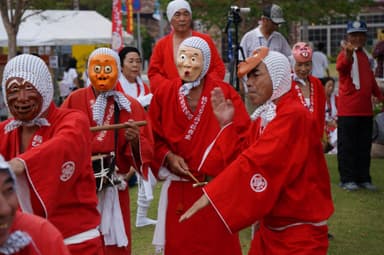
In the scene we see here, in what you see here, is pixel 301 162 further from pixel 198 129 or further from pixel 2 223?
pixel 2 223

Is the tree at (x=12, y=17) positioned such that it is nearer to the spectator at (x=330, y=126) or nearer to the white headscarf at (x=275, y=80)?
the spectator at (x=330, y=126)

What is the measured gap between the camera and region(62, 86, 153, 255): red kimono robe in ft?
17.8

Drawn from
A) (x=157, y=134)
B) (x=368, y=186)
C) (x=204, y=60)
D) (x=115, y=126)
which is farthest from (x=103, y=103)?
(x=368, y=186)

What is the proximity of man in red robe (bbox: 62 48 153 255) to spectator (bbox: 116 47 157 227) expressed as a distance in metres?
1.70

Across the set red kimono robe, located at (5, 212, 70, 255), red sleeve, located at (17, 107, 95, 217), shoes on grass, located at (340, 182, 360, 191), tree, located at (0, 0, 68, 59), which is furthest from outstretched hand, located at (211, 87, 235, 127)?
tree, located at (0, 0, 68, 59)

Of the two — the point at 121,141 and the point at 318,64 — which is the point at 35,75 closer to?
the point at 121,141

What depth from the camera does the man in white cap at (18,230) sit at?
95.2 inches

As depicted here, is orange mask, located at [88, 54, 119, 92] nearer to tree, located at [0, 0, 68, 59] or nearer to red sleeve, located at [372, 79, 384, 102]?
red sleeve, located at [372, 79, 384, 102]

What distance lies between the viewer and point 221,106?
475cm

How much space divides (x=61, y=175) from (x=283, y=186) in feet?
4.04

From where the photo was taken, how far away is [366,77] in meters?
9.16

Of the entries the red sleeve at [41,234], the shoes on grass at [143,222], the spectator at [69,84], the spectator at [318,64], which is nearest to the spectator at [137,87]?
the shoes on grass at [143,222]

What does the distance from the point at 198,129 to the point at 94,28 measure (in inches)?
652

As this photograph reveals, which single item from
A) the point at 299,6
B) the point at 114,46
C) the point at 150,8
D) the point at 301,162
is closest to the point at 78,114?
the point at 301,162
